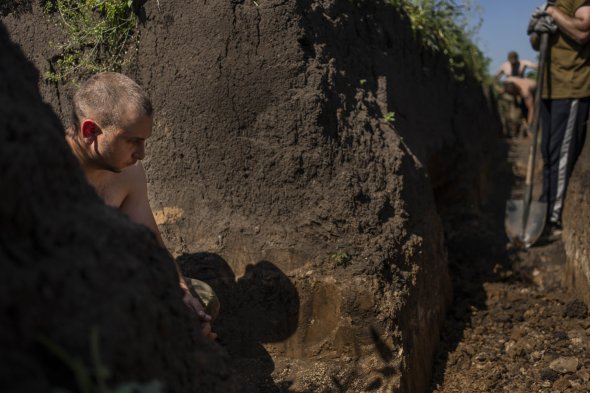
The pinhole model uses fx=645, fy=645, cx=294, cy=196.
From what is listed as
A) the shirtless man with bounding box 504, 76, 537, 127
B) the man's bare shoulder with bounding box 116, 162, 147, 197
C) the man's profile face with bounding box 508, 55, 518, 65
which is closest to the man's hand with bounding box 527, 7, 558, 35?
the man's bare shoulder with bounding box 116, 162, 147, 197

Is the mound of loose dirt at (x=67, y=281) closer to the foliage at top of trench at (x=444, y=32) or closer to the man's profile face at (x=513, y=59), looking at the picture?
the foliage at top of trench at (x=444, y=32)

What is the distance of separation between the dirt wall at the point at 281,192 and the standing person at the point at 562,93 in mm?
2170

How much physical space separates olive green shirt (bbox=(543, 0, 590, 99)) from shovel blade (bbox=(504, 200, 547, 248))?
3.00 ft

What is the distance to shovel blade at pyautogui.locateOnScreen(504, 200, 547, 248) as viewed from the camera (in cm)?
521

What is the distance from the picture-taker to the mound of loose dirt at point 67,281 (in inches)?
45.8

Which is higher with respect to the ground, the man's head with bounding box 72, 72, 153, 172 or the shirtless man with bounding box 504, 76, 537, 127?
the shirtless man with bounding box 504, 76, 537, 127

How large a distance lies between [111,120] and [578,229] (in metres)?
3.40

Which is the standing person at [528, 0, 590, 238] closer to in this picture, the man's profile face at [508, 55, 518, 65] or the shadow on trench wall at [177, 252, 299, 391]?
the shadow on trench wall at [177, 252, 299, 391]

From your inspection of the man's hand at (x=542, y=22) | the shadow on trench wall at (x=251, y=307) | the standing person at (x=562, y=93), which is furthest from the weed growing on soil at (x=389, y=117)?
the man's hand at (x=542, y=22)

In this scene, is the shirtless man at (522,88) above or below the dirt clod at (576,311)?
above

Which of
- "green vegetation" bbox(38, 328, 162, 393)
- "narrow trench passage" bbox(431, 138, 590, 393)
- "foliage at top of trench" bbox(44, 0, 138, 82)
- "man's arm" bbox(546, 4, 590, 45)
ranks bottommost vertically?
"narrow trench passage" bbox(431, 138, 590, 393)

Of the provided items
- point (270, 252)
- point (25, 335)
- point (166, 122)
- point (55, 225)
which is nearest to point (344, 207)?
point (270, 252)

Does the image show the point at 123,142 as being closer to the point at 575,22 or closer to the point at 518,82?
the point at 575,22

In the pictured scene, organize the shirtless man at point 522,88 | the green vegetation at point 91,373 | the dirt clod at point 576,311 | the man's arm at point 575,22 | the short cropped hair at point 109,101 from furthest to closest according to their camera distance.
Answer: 1. the shirtless man at point 522,88
2. the man's arm at point 575,22
3. the dirt clod at point 576,311
4. the short cropped hair at point 109,101
5. the green vegetation at point 91,373
